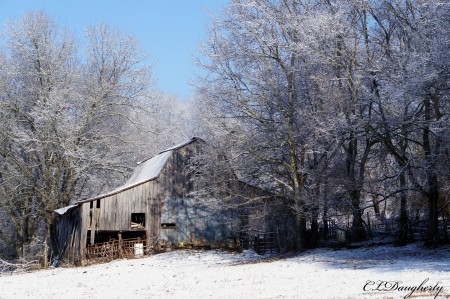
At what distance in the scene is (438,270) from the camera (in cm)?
1394

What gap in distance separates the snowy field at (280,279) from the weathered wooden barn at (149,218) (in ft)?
12.6

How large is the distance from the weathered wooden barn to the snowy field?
3845mm

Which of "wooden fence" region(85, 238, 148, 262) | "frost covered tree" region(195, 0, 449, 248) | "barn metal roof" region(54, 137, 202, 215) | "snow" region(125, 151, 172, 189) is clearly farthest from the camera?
"snow" region(125, 151, 172, 189)

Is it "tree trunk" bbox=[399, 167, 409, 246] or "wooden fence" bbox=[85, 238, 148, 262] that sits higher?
"tree trunk" bbox=[399, 167, 409, 246]

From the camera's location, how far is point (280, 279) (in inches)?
585

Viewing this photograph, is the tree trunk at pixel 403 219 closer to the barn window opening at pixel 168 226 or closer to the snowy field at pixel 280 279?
the snowy field at pixel 280 279

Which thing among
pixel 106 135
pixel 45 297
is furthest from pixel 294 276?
pixel 106 135

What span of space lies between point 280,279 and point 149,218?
552 inches

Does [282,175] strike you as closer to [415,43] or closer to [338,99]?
[338,99]

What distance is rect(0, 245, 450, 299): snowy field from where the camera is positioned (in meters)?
12.2
